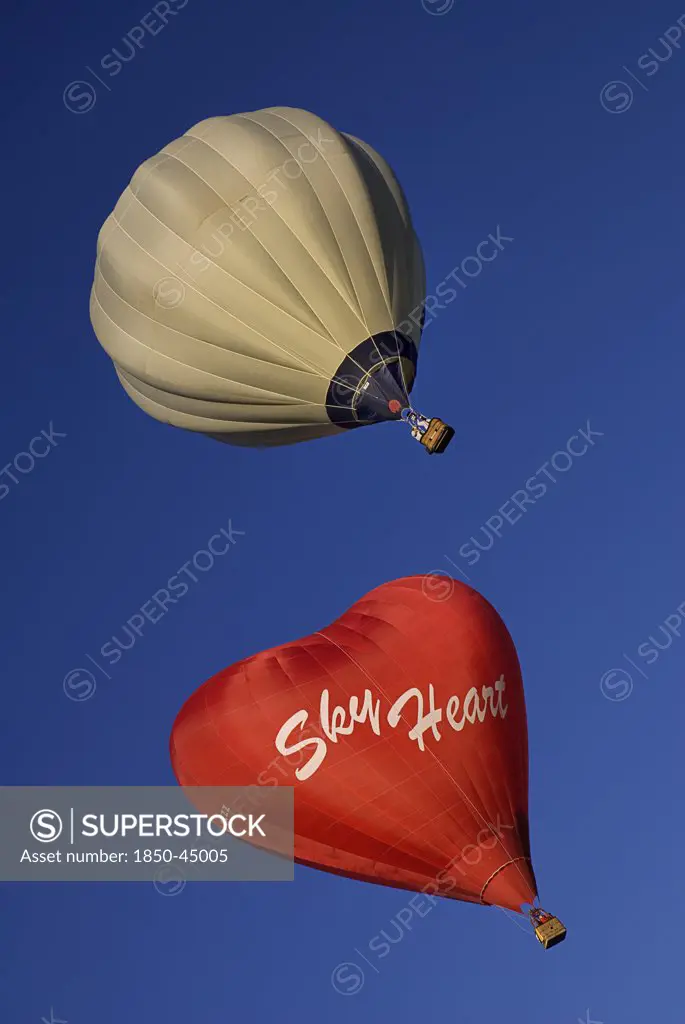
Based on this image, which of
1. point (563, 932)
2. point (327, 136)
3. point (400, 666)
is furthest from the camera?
point (327, 136)

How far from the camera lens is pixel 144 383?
21828 millimetres

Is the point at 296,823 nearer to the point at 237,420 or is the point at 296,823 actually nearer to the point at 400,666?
the point at 400,666

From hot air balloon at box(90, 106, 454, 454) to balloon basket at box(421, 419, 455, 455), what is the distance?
21mm

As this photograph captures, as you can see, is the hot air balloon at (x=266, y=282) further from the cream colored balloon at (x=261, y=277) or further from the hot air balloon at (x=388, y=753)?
the hot air balloon at (x=388, y=753)

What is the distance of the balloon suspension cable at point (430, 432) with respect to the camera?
64.2 feet

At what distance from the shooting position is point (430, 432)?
19656 mm

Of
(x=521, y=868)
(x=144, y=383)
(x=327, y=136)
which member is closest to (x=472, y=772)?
(x=521, y=868)

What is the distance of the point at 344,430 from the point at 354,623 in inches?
127

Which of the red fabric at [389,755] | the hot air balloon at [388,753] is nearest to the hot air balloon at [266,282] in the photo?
the red fabric at [389,755]

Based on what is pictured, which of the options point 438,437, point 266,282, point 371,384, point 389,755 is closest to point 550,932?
point 389,755

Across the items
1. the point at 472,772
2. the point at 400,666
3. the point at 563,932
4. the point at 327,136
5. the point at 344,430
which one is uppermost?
the point at 327,136

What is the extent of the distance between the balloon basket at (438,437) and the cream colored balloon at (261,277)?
3.28 feet

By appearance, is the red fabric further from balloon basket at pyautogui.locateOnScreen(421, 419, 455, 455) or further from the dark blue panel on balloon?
the dark blue panel on balloon

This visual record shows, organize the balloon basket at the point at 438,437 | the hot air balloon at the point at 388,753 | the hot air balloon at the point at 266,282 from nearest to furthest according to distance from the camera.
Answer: the hot air balloon at the point at 388,753, the balloon basket at the point at 438,437, the hot air balloon at the point at 266,282
